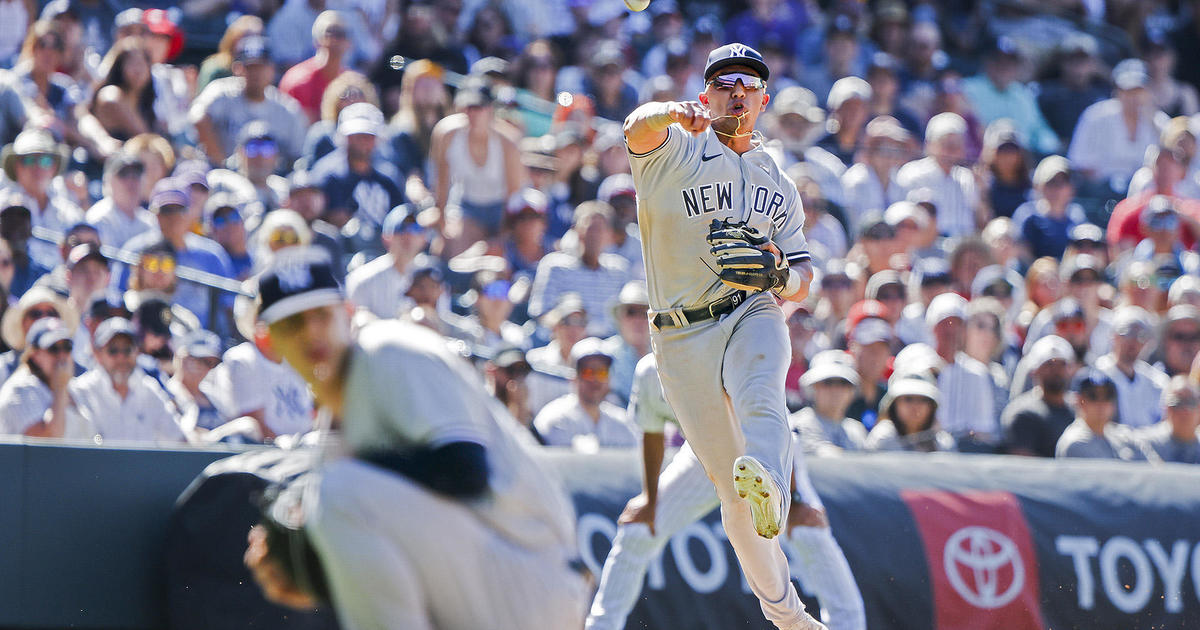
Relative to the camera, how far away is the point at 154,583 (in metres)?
8.37

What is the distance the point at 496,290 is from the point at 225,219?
6.51 ft

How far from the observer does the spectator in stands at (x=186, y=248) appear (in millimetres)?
10961

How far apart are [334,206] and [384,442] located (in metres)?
7.59

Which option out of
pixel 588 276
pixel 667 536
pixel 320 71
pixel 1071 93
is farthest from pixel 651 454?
pixel 1071 93

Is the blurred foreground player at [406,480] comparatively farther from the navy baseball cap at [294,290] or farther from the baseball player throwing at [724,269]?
the baseball player throwing at [724,269]

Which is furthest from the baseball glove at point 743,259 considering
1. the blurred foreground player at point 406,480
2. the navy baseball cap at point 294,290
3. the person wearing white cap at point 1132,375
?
the person wearing white cap at point 1132,375

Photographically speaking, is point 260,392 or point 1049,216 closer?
point 260,392

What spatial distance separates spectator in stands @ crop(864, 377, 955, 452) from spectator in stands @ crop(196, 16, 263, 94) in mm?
6146

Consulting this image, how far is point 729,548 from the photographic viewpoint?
916 centimetres

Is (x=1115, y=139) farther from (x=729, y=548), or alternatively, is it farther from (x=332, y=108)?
(x=729, y=548)

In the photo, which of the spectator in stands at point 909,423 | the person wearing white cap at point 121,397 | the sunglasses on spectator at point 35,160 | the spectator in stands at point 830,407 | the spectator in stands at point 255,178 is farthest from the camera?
the spectator in stands at point 255,178

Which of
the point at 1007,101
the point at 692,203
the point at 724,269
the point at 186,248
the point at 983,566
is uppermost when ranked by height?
the point at 692,203

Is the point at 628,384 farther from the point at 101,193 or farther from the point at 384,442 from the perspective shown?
the point at 384,442

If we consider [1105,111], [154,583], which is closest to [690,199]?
[154,583]
